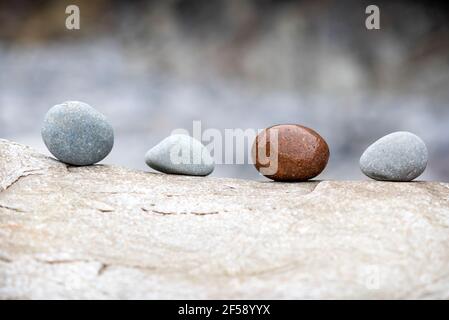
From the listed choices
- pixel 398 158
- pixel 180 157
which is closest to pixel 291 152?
pixel 398 158

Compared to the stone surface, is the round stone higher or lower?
higher

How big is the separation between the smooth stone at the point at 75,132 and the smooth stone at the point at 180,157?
463 mm

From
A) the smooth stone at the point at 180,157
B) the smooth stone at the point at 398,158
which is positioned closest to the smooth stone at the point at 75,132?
the smooth stone at the point at 180,157

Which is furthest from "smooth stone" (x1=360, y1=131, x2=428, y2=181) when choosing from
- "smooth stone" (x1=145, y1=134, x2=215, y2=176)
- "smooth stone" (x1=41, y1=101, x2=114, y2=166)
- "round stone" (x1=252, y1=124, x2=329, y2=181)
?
"smooth stone" (x1=41, y1=101, x2=114, y2=166)

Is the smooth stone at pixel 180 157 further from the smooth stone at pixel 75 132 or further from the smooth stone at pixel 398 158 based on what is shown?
the smooth stone at pixel 398 158

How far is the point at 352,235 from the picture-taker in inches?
99.3

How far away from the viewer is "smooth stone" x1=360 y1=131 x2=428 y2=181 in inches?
140

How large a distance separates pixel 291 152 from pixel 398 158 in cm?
80

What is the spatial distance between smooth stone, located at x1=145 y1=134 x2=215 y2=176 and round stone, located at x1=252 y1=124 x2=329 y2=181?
19.2 inches

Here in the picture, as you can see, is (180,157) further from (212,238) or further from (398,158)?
(398,158)

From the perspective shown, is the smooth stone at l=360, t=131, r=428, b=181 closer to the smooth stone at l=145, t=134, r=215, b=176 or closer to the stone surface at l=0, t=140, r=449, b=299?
the stone surface at l=0, t=140, r=449, b=299

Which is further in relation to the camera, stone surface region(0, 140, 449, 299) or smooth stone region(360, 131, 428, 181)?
smooth stone region(360, 131, 428, 181)

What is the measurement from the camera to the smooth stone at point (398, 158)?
3.55m

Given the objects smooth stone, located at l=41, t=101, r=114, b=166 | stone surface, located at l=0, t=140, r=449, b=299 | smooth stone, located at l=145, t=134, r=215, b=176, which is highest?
smooth stone, located at l=41, t=101, r=114, b=166
